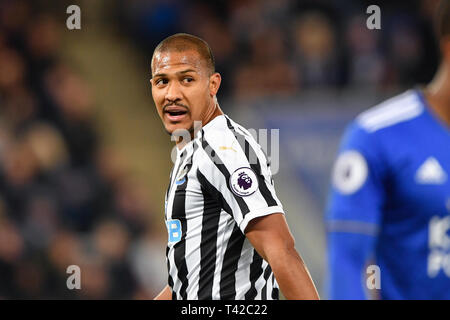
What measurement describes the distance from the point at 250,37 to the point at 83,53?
207 centimetres

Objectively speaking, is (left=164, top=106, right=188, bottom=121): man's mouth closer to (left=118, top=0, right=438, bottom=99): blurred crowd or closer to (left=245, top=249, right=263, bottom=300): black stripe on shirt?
(left=245, top=249, right=263, bottom=300): black stripe on shirt

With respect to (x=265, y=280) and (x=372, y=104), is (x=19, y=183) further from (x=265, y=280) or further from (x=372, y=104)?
(x=265, y=280)

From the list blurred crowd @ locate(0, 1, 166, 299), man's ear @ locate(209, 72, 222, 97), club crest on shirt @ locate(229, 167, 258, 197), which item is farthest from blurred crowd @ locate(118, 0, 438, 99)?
club crest on shirt @ locate(229, 167, 258, 197)

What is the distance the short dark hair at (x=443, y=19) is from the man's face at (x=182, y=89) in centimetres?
90

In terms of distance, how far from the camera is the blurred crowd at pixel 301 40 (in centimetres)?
856

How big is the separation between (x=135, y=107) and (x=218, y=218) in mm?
6827

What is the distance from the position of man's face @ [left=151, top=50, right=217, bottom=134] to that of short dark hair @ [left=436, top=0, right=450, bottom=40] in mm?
897

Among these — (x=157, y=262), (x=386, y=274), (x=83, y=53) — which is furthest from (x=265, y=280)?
(x=83, y=53)

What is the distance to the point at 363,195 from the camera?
2537mm

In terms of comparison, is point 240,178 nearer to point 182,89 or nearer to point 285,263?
point 285,263

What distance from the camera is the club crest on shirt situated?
2.77 m

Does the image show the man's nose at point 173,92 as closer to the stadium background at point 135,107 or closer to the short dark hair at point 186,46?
the short dark hair at point 186,46

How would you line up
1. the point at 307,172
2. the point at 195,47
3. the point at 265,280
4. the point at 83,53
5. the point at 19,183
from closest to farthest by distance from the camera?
the point at 265,280, the point at 195,47, the point at 19,183, the point at 307,172, the point at 83,53

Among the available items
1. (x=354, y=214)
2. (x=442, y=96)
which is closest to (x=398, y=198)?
(x=354, y=214)
